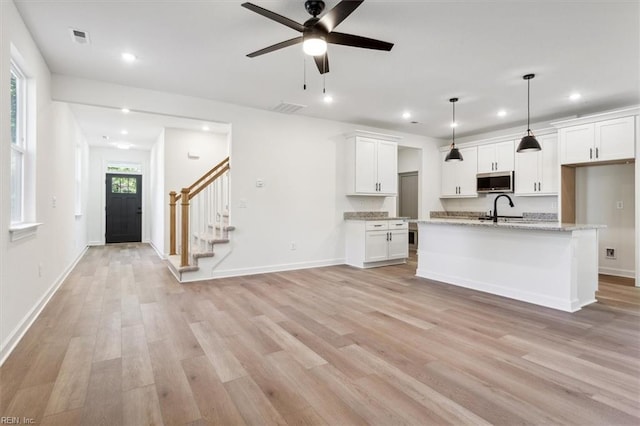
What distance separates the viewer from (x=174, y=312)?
341 cm

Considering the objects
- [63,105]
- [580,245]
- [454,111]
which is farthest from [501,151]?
[63,105]

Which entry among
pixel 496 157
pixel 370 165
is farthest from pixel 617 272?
pixel 370 165

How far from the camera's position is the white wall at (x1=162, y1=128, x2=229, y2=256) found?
6797 millimetres

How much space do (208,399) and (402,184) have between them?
7.57 metres

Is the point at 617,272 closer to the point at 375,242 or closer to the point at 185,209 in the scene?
the point at 375,242

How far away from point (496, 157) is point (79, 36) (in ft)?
22.3

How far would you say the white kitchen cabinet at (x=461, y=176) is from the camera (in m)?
6.93

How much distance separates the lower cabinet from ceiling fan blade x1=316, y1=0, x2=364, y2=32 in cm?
389

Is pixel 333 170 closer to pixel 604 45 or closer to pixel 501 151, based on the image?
pixel 501 151

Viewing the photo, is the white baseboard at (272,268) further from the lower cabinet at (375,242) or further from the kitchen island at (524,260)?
the kitchen island at (524,260)

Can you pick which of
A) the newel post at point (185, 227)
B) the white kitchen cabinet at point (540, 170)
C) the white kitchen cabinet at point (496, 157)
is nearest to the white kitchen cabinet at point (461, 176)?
the white kitchen cabinet at point (496, 157)

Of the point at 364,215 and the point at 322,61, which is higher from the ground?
the point at 322,61

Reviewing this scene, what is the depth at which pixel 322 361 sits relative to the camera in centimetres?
235

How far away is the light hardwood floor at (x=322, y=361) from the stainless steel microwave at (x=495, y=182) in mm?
2695
